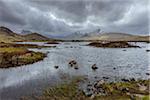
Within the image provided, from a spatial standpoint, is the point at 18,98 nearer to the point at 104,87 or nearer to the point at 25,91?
the point at 25,91

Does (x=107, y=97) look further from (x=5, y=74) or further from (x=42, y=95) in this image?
(x=5, y=74)

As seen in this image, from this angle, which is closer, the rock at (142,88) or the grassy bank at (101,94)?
the grassy bank at (101,94)

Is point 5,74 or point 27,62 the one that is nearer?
point 5,74

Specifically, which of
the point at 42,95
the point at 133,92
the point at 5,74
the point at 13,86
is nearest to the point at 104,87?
the point at 133,92

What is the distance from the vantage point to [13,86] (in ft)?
112

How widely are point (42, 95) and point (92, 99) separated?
706 centimetres

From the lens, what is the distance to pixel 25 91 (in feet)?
102

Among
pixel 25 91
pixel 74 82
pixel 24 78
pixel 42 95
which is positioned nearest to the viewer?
pixel 42 95

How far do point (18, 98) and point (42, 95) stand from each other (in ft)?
10.5

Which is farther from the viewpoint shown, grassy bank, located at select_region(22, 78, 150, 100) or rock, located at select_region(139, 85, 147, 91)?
rock, located at select_region(139, 85, 147, 91)

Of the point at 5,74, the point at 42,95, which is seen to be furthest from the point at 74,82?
the point at 5,74

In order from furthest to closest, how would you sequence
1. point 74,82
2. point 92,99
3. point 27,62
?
point 27,62, point 74,82, point 92,99

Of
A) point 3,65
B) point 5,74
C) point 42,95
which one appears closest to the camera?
point 42,95

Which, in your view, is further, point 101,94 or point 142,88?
point 142,88
